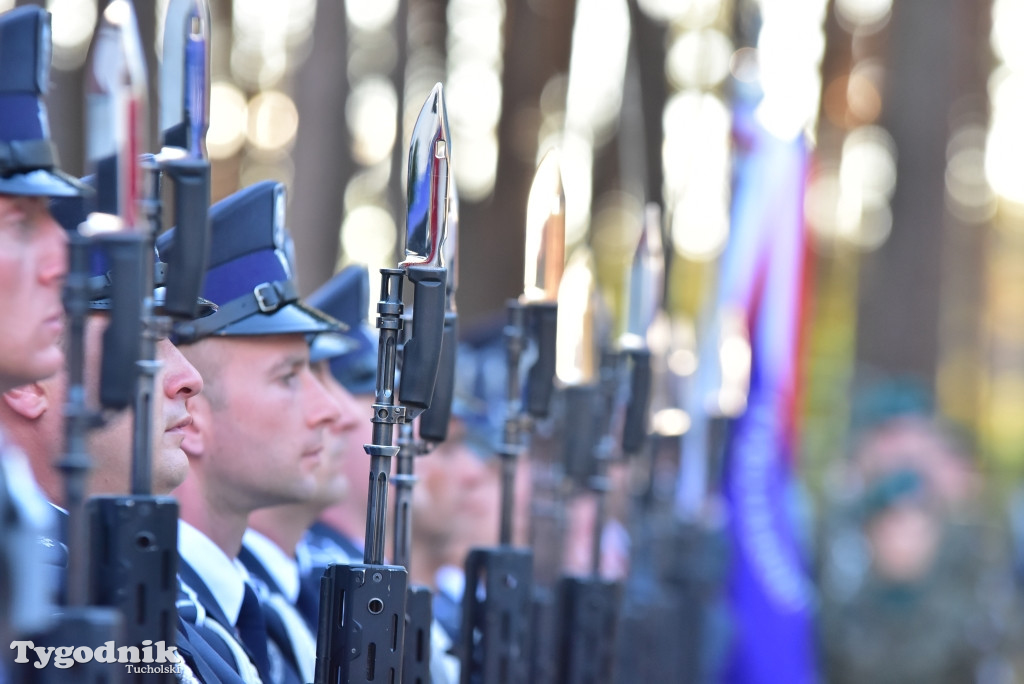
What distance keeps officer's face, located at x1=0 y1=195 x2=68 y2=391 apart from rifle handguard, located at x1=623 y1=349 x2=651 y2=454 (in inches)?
89.8

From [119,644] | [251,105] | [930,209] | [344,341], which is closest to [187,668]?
[119,644]

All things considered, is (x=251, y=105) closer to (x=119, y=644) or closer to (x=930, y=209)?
(x=930, y=209)

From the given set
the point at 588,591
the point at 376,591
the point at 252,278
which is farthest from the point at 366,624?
the point at 588,591

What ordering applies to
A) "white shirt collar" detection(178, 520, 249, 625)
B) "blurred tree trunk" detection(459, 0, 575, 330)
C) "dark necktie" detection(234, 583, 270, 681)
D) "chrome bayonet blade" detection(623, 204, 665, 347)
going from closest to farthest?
"white shirt collar" detection(178, 520, 249, 625) < "dark necktie" detection(234, 583, 270, 681) < "chrome bayonet blade" detection(623, 204, 665, 347) < "blurred tree trunk" detection(459, 0, 575, 330)

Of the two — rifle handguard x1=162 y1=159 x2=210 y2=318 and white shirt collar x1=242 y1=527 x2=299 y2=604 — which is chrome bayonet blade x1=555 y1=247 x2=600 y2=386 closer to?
white shirt collar x1=242 y1=527 x2=299 y2=604

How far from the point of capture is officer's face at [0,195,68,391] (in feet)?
9.28

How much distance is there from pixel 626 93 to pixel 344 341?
14.8 feet

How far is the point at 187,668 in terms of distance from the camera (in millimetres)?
3033

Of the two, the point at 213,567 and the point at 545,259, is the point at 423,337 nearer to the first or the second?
the point at 213,567

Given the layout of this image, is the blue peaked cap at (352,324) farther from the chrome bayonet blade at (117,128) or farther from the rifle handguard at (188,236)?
the chrome bayonet blade at (117,128)

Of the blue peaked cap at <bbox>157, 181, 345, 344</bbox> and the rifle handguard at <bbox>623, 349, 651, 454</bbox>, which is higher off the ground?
the blue peaked cap at <bbox>157, 181, 345, 344</bbox>

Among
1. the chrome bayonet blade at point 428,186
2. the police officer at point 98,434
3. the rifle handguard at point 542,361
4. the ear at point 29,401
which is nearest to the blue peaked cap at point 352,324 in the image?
the rifle handguard at point 542,361

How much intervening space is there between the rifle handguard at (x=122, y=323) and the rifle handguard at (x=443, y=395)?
122 cm

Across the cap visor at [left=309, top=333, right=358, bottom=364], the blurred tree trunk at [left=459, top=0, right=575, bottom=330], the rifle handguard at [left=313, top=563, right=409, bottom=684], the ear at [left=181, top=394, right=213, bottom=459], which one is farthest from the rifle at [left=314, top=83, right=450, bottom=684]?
the blurred tree trunk at [left=459, top=0, right=575, bottom=330]
